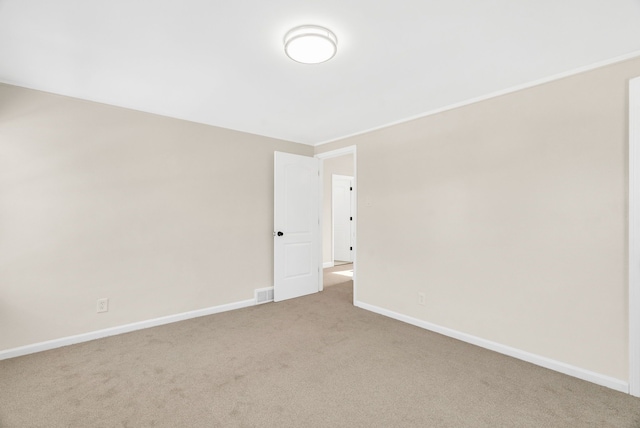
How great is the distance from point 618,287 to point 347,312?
8.36 feet

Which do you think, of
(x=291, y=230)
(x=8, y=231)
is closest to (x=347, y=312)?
(x=291, y=230)

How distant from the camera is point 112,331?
115 inches

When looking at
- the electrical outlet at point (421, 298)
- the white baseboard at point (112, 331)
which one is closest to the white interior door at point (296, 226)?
the white baseboard at point (112, 331)

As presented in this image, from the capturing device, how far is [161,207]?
327 cm

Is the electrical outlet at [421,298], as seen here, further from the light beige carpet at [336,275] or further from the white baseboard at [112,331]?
the white baseboard at [112,331]

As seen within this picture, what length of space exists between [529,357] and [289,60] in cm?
313

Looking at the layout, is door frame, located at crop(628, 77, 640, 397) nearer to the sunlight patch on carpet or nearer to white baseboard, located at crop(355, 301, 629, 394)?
white baseboard, located at crop(355, 301, 629, 394)

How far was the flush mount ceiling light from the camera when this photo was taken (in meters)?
1.79

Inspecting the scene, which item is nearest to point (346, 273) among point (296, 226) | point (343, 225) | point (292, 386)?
point (343, 225)

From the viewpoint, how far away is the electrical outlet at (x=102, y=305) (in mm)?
2875

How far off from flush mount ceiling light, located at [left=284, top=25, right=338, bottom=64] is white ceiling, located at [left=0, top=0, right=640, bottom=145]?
5 cm

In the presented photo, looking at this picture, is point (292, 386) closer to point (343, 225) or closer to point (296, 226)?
point (296, 226)

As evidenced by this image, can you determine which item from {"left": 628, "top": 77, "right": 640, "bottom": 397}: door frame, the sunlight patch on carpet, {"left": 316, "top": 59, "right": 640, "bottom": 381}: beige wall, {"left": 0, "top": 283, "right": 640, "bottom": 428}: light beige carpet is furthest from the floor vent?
{"left": 628, "top": 77, "right": 640, "bottom": 397}: door frame

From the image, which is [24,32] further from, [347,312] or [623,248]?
[623,248]
